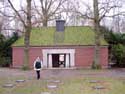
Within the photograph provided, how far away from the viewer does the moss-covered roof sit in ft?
133

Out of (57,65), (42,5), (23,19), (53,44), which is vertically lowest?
(57,65)

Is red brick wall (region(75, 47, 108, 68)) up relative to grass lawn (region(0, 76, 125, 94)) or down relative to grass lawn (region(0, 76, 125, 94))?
up

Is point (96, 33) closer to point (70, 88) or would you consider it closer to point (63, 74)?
point (63, 74)

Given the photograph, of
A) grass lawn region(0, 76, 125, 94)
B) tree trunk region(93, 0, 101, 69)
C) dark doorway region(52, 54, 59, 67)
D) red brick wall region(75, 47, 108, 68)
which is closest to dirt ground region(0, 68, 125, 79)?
grass lawn region(0, 76, 125, 94)

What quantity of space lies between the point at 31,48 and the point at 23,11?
23.6 feet

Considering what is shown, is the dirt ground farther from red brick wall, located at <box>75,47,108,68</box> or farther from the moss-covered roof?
the moss-covered roof

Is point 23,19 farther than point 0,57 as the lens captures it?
No

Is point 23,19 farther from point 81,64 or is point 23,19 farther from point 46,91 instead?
point 46,91

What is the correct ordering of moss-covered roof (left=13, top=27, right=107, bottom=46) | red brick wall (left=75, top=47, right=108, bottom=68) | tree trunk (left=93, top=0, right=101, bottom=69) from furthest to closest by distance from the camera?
1. moss-covered roof (left=13, top=27, right=107, bottom=46)
2. red brick wall (left=75, top=47, right=108, bottom=68)
3. tree trunk (left=93, top=0, right=101, bottom=69)

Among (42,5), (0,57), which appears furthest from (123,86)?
(42,5)

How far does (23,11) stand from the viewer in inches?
1350

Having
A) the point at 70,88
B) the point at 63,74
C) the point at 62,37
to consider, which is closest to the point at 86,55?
the point at 62,37

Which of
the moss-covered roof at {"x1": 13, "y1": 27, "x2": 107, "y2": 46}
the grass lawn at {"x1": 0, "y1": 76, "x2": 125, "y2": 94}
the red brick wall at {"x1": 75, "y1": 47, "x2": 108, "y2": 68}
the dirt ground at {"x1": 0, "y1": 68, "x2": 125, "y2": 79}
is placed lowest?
the dirt ground at {"x1": 0, "y1": 68, "x2": 125, "y2": 79}

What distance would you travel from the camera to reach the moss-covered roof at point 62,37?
1592 inches
